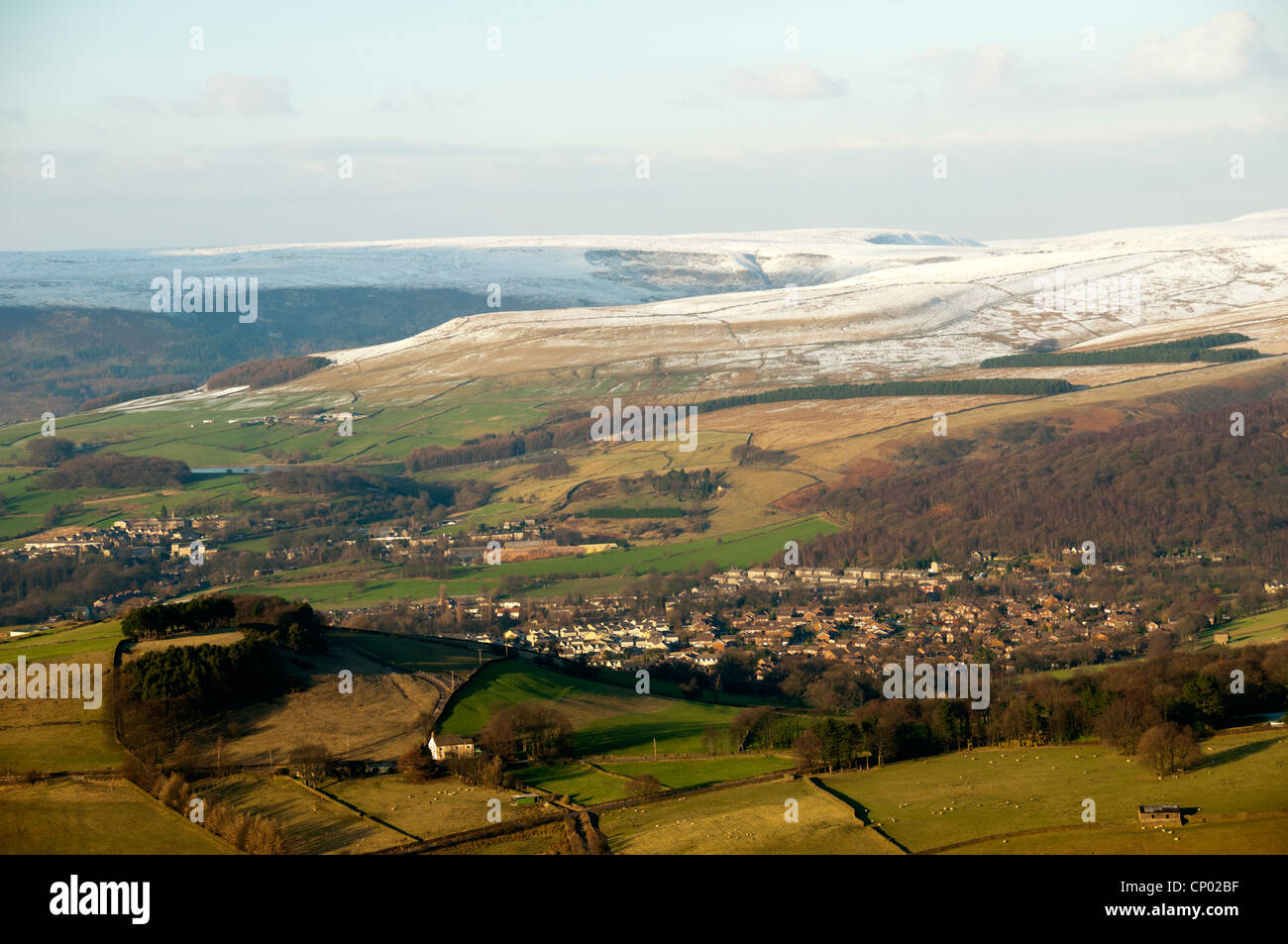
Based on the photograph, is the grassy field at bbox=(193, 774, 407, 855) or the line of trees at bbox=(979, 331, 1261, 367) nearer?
the grassy field at bbox=(193, 774, 407, 855)

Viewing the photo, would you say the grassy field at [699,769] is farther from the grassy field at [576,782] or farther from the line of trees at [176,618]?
the line of trees at [176,618]

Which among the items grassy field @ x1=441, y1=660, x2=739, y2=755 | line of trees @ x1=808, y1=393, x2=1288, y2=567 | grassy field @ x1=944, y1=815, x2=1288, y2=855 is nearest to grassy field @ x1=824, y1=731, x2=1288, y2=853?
grassy field @ x1=944, y1=815, x2=1288, y2=855

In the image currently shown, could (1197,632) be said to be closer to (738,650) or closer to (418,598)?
(738,650)

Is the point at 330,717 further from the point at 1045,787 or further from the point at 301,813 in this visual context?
the point at 1045,787

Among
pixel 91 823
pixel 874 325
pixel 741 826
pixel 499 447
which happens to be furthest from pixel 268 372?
pixel 741 826

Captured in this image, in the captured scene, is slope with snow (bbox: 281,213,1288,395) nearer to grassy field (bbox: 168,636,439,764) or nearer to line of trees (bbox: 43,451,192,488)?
line of trees (bbox: 43,451,192,488)

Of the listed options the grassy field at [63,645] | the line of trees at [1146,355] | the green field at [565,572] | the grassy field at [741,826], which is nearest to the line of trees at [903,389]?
the line of trees at [1146,355]
